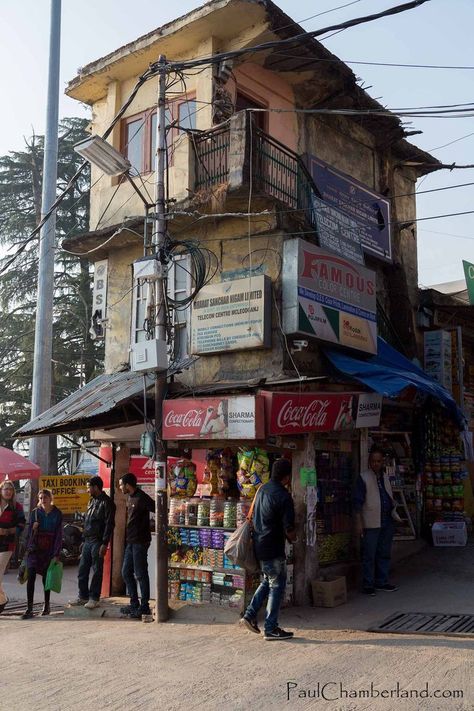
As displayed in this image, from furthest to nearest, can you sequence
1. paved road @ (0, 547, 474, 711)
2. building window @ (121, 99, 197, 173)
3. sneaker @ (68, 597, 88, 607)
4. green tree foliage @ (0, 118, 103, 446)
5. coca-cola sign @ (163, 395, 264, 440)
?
1. green tree foliage @ (0, 118, 103, 446)
2. building window @ (121, 99, 197, 173)
3. sneaker @ (68, 597, 88, 607)
4. coca-cola sign @ (163, 395, 264, 440)
5. paved road @ (0, 547, 474, 711)

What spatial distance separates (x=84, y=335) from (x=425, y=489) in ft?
52.3

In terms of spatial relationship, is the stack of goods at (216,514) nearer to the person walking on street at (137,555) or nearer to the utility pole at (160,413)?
the utility pole at (160,413)

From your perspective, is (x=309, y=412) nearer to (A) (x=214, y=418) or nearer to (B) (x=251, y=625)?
(A) (x=214, y=418)

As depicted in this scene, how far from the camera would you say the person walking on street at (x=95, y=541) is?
1037 centimetres

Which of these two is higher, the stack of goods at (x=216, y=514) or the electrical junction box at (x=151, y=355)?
the electrical junction box at (x=151, y=355)

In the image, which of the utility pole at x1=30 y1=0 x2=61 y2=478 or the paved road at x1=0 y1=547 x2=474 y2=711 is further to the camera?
the utility pole at x1=30 y1=0 x2=61 y2=478

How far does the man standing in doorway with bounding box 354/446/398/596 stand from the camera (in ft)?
33.9

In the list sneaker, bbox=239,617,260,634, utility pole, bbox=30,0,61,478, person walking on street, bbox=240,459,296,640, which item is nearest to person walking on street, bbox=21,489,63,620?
sneaker, bbox=239,617,260,634

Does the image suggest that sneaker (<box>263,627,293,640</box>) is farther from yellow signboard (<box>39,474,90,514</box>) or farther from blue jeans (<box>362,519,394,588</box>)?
yellow signboard (<box>39,474,90,514</box>)

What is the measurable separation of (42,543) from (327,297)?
5.59 m

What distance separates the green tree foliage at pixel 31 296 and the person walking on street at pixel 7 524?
14.7 metres

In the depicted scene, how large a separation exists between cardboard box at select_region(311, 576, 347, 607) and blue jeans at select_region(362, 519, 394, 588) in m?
0.56

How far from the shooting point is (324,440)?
10.7 metres

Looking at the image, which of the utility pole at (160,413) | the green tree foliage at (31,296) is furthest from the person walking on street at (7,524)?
the green tree foliage at (31,296)
